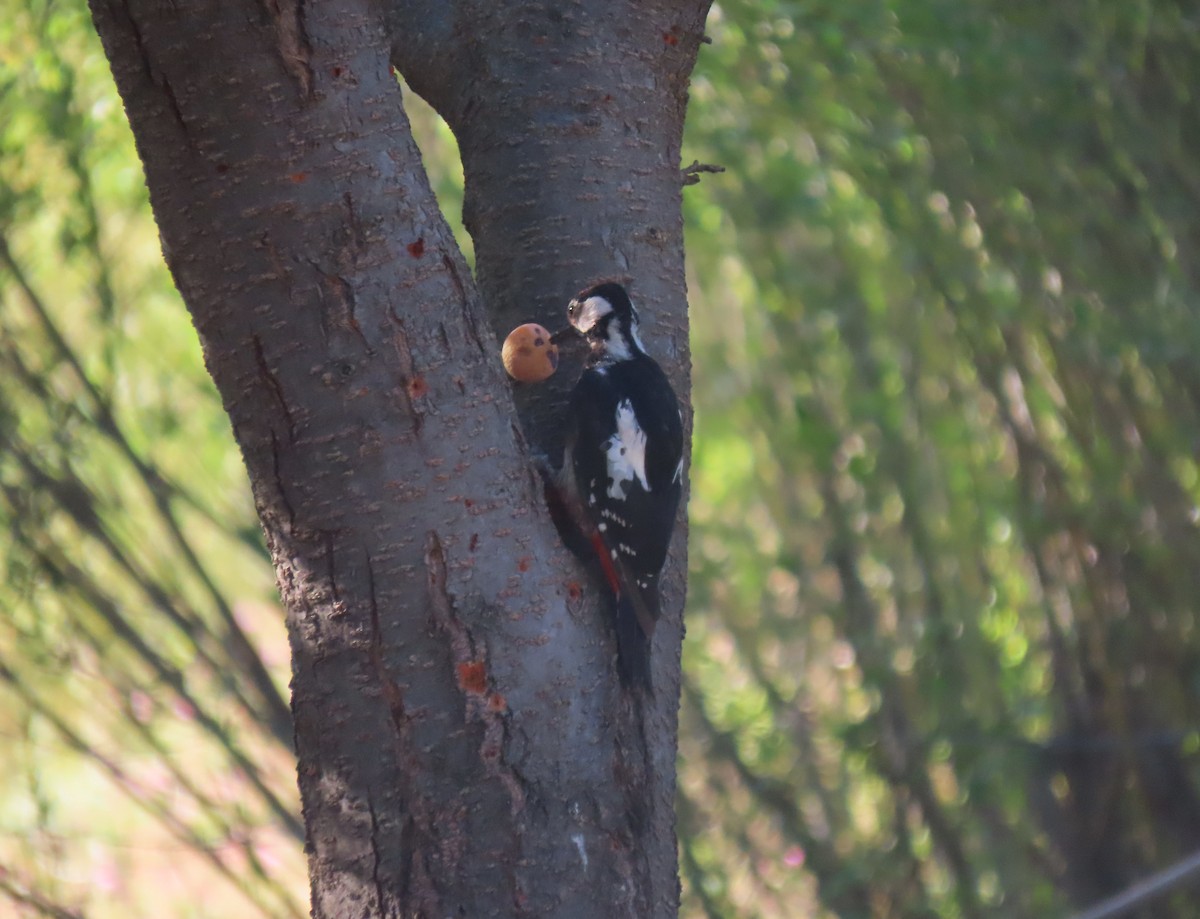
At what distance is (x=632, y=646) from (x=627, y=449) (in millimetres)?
533

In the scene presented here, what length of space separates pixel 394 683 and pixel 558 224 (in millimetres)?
688

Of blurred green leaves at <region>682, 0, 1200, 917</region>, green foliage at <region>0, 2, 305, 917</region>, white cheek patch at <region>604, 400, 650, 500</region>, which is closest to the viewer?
white cheek patch at <region>604, 400, 650, 500</region>

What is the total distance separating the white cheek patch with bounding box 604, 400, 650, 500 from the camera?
1.92 metres

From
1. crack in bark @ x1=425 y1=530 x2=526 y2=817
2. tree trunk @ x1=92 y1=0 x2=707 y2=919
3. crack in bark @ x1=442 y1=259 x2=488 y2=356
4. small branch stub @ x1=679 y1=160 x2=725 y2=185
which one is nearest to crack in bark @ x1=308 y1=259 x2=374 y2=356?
tree trunk @ x1=92 y1=0 x2=707 y2=919

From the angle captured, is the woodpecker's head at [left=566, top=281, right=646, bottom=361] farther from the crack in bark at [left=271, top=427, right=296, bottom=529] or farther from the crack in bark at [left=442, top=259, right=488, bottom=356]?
the crack in bark at [left=271, top=427, right=296, bottom=529]

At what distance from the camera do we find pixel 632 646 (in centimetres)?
149

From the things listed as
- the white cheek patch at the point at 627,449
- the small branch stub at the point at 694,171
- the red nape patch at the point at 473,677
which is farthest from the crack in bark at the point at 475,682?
the small branch stub at the point at 694,171

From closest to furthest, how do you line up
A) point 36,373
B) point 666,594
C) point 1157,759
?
point 666,594
point 36,373
point 1157,759

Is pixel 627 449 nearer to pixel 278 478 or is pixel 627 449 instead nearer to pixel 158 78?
pixel 278 478

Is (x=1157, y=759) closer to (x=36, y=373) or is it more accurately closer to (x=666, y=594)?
(x=666, y=594)

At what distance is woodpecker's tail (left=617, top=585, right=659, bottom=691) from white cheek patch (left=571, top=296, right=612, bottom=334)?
0.41m

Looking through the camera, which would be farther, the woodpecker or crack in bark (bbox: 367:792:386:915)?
the woodpecker

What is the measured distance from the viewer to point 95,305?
3.10m

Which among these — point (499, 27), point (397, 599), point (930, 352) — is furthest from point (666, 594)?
point (930, 352)
